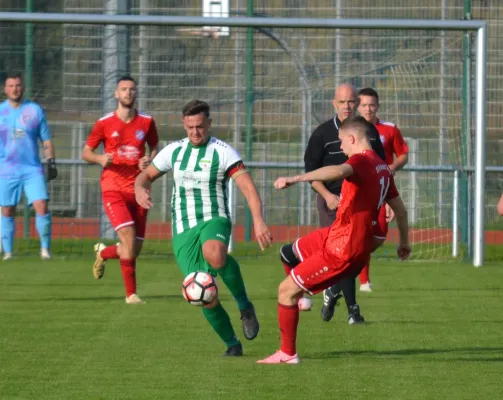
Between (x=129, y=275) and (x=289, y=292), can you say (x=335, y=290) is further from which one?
(x=129, y=275)

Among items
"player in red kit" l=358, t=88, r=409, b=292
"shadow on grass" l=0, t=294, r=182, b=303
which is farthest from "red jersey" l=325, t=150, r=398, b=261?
"shadow on grass" l=0, t=294, r=182, b=303

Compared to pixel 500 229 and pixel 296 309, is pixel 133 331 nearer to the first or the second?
pixel 296 309

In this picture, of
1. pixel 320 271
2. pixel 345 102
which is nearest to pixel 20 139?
pixel 345 102

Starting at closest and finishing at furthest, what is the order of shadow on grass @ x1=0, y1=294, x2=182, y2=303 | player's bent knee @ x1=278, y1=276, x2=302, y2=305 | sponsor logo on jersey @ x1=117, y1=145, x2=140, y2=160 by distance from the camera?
player's bent knee @ x1=278, y1=276, x2=302, y2=305, shadow on grass @ x1=0, y1=294, x2=182, y2=303, sponsor logo on jersey @ x1=117, y1=145, x2=140, y2=160

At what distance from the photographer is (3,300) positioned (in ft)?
39.0

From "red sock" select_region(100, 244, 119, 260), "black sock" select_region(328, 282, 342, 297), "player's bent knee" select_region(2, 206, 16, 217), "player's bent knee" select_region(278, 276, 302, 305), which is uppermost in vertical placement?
"player's bent knee" select_region(2, 206, 16, 217)

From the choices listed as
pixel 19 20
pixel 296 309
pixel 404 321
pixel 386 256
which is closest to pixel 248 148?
pixel 386 256

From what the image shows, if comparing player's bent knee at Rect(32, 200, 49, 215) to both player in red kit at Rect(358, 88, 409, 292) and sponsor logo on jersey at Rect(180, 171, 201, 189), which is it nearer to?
player in red kit at Rect(358, 88, 409, 292)

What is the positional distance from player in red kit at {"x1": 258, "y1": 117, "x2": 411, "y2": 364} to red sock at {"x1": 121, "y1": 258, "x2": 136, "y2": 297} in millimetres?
3897

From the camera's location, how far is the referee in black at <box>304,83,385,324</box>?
10164 millimetres

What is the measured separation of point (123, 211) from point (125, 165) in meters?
0.47

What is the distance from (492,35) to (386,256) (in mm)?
3685

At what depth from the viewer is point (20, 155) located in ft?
51.6

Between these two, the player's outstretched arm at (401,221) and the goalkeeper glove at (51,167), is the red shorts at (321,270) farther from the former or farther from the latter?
the goalkeeper glove at (51,167)
